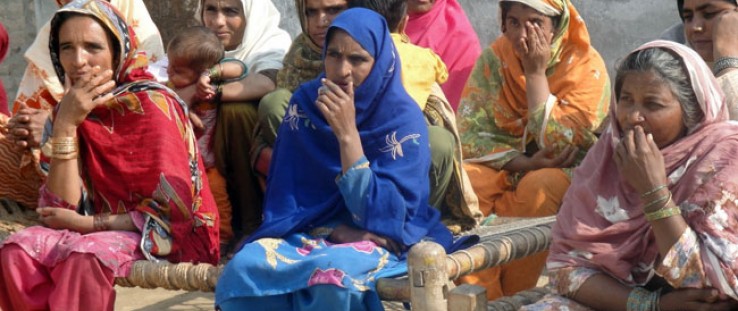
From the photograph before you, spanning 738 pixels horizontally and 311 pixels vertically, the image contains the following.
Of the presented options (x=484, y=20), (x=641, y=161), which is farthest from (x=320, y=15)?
(x=484, y=20)

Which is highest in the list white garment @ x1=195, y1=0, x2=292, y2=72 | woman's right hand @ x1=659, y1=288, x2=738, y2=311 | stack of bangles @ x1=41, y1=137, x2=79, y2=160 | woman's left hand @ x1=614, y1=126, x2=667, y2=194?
woman's left hand @ x1=614, y1=126, x2=667, y2=194

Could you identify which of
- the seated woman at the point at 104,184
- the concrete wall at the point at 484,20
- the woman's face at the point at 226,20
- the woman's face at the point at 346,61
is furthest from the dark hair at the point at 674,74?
the concrete wall at the point at 484,20

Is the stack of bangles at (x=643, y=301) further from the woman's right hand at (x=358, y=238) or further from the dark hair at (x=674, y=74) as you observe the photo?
the woman's right hand at (x=358, y=238)

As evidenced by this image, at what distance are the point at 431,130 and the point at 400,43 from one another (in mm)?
588

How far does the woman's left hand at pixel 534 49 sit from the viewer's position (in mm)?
5168

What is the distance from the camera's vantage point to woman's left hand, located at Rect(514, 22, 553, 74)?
5168mm

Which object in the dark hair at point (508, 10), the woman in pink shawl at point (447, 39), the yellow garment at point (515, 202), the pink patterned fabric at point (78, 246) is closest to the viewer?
the pink patterned fabric at point (78, 246)

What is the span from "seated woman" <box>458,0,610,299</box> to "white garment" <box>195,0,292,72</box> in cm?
91

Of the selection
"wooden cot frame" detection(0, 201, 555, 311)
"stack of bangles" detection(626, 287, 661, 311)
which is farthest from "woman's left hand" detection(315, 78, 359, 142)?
"stack of bangles" detection(626, 287, 661, 311)

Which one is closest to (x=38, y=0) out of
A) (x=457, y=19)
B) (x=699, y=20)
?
(x=457, y=19)

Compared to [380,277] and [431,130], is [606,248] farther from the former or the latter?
[431,130]

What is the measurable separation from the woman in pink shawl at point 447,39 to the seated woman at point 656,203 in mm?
2418

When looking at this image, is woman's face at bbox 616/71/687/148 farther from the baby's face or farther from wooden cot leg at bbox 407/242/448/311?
the baby's face

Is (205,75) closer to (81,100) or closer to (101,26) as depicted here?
(101,26)
